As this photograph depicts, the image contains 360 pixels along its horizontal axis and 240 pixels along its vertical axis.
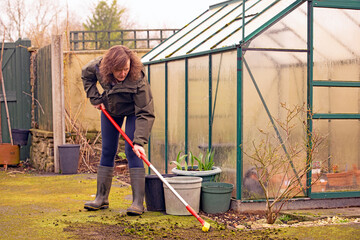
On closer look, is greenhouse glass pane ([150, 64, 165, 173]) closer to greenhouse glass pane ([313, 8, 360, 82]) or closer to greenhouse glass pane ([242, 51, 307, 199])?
greenhouse glass pane ([242, 51, 307, 199])

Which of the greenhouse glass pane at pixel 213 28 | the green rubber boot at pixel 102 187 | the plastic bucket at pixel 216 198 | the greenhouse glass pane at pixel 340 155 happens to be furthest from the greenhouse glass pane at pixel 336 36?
the green rubber boot at pixel 102 187

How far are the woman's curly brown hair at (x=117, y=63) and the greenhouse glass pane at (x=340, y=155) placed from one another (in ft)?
7.14

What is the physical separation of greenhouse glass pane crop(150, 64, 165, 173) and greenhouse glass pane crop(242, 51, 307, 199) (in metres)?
2.43

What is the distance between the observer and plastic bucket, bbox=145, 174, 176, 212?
562 centimetres

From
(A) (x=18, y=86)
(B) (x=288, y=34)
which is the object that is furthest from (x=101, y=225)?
(A) (x=18, y=86)

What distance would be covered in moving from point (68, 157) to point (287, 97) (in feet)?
14.2

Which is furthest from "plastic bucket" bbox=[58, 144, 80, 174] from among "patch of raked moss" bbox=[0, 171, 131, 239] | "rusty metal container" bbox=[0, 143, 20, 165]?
"rusty metal container" bbox=[0, 143, 20, 165]

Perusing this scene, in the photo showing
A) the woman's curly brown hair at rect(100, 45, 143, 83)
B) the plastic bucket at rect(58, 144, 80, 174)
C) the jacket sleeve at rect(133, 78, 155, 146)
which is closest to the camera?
the woman's curly brown hair at rect(100, 45, 143, 83)

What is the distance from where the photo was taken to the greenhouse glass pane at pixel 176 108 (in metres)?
7.25

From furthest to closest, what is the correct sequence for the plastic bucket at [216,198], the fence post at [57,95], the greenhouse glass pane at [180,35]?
the fence post at [57,95] < the greenhouse glass pane at [180,35] < the plastic bucket at [216,198]

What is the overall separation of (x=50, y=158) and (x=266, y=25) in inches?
191

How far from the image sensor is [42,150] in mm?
9391

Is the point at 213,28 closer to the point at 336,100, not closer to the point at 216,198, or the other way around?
the point at 336,100

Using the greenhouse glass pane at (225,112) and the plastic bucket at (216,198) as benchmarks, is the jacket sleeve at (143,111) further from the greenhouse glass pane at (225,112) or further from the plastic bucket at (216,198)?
the greenhouse glass pane at (225,112)
